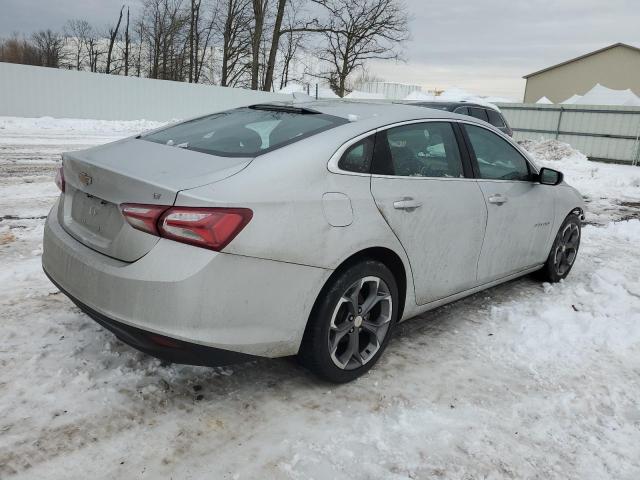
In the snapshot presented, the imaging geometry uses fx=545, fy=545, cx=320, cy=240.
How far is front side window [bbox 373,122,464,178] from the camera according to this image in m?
3.21

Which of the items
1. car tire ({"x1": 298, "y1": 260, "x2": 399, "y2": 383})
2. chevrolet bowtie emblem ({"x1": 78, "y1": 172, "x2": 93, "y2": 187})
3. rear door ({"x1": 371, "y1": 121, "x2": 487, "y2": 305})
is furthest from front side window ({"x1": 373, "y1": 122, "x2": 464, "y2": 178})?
chevrolet bowtie emblem ({"x1": 78, "y1": 172, "x2": 93, "y2": 187})

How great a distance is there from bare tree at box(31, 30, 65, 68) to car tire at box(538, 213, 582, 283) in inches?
2505

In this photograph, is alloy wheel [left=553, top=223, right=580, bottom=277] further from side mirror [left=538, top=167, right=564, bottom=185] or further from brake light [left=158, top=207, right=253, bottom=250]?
brake light [left=158, top=207, right=253, bottom=250]

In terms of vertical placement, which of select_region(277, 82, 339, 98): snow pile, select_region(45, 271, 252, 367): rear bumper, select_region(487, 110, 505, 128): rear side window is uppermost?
A: select_region(277, 82, 339, 98): snow pile

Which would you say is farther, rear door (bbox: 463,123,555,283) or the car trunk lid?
rear door (bbox: 463,123,555,283)

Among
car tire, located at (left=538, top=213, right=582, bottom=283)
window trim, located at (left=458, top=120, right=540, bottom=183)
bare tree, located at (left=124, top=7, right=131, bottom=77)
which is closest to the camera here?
window trim, located at (left=458, top=120, right=540, bottom=183)

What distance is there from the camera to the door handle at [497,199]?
3890 mm

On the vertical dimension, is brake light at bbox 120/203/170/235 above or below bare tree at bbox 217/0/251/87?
below

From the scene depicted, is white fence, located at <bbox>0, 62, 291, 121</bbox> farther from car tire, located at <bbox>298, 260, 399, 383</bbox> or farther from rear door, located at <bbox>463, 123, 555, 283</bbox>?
car tire, located at <bbox>298, 260, 399, 383</bbox>

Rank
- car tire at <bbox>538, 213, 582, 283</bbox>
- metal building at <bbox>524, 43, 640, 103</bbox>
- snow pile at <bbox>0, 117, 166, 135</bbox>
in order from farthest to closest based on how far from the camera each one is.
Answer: metal building at <bbox>524, 43, 640, 103</bbox>, snow pile at <bbox>0, 117, 166, 135</bbox>, car tire at <bbox>538, 213, 582, 283</bbox>

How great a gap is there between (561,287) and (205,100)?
24.4 meters

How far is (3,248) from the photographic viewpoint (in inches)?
201

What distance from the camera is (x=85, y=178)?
113 inches

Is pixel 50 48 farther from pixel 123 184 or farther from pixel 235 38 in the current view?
pixel 123 184
